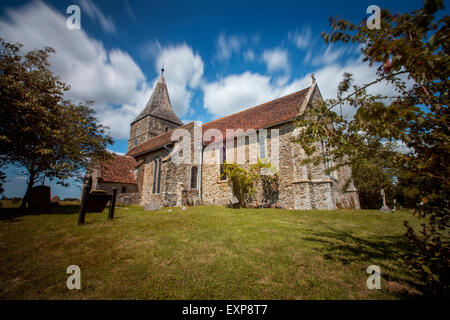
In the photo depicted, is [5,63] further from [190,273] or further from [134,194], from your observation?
[190,273]

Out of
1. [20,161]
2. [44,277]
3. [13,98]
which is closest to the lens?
[44,277]

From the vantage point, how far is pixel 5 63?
9.13 metres

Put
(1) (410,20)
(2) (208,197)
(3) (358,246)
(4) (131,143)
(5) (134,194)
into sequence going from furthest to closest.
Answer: (4) (131,143)
(5) (134,194)
(2) (208,197)
(3) (358,246)
(1) (410,20)

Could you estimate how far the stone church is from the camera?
11977mm

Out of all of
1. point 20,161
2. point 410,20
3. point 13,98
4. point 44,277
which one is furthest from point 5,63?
point 410,20

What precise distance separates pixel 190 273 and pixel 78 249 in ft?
9.76

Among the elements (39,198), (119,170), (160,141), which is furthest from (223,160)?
(39,198)

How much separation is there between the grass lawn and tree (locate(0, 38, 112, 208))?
18.3 feet

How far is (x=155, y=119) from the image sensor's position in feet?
102

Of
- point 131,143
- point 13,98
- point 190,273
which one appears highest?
point 131,143

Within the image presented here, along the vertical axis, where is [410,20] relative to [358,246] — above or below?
above

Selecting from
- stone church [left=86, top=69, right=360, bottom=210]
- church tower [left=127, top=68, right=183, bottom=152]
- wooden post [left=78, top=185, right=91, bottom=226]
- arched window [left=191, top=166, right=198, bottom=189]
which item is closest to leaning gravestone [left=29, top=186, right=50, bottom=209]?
stone church [left=86, top=69, right=360, bottom=210]

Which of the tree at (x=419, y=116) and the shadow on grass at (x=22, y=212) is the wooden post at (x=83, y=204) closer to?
the shadow on grass at (x=22, y=212)

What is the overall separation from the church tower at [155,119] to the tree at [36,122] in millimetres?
18427
